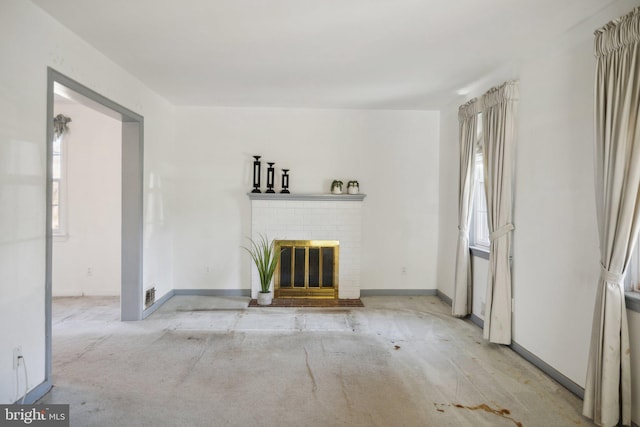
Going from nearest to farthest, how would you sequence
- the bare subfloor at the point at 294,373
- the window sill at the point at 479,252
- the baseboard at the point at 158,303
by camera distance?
the bare subfloor at the point at 294,373
the window sill at the point at 479,252
the baseboard at the point at 158,303

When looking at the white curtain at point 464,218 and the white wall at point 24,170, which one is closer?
the white wall at point 24,170

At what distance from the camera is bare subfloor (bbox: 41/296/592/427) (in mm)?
2525

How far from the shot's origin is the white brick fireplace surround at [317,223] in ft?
18.0

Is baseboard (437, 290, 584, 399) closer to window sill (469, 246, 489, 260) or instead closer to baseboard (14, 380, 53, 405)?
window sill (469, 246, 489, 260)

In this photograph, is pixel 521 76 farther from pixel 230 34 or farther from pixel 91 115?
pixel 91 115

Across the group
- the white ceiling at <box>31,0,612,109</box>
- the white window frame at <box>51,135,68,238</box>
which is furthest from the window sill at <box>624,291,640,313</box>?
the white window frame at <box>51,135,68,238</box>

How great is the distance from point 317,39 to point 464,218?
2655mm

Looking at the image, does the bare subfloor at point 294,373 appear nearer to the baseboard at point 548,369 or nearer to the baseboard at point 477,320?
the baseboard at point 548,369

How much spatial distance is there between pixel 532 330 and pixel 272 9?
10.7 feet

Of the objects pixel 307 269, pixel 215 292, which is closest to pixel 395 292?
pixel 307 269

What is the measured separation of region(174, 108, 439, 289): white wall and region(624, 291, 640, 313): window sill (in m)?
3.35

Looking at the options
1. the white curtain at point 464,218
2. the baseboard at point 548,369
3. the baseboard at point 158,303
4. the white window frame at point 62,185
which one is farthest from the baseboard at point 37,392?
the white curtain at point 464,218

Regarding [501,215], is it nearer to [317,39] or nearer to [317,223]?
[317,39]

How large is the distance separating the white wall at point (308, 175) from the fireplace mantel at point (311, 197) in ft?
0.69
